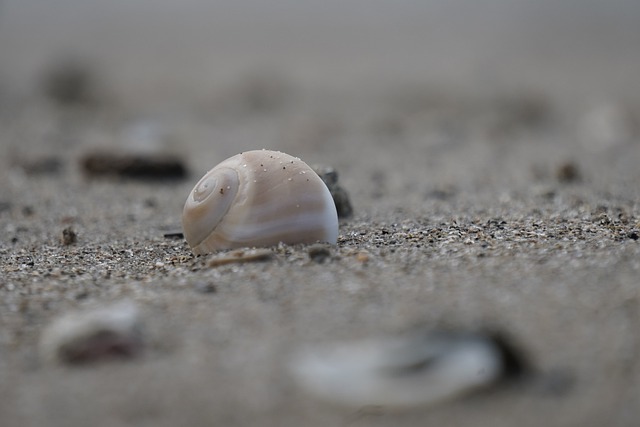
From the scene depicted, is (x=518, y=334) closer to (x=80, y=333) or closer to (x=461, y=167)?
(x=80, y=333)

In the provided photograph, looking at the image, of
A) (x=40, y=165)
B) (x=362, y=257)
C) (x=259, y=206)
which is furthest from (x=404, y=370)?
(x=40, y=165)

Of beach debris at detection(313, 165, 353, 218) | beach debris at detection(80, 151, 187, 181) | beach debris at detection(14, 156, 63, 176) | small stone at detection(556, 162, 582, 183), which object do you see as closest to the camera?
beach debris at detection(313, 165, 353, 218)

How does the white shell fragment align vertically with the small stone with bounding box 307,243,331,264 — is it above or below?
below

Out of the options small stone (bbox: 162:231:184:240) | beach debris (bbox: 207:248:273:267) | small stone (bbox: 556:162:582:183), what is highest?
beach debris (bbox: 207:248:273:267)

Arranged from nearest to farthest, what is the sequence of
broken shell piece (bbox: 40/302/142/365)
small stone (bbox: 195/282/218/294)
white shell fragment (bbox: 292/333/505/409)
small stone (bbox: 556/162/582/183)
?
white shell fragment (bbox: 292/333/505/409), broken shell piece (bbox: 40/302/142/365), small stone (bbox: 195/282/218/294), small stone (bbox: 556/162/582/183)

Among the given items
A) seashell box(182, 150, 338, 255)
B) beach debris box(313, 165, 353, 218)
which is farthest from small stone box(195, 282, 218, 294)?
beach debris box(313, 165, 353, 218)

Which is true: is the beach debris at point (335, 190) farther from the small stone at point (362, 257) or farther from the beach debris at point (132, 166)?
the beach debris at point (132, 166)

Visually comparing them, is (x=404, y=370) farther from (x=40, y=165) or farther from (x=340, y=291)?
(x=40, y=165)

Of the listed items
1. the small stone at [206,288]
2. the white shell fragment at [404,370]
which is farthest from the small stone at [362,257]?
the white shell fragment at [404,370]

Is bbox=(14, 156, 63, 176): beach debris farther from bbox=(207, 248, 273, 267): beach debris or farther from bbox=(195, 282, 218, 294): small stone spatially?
→ bbox=(195, 282, 218, 294): small stone
